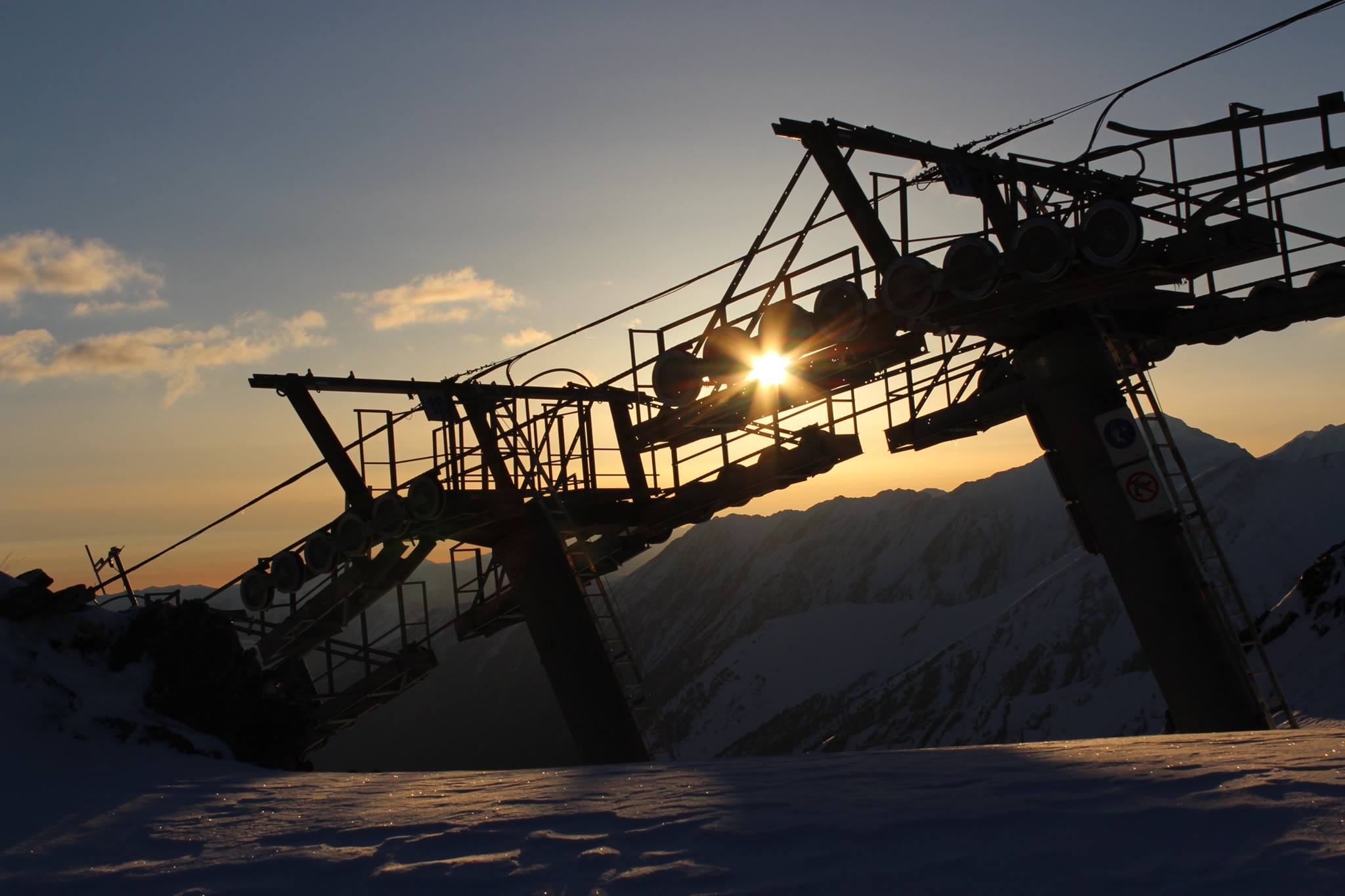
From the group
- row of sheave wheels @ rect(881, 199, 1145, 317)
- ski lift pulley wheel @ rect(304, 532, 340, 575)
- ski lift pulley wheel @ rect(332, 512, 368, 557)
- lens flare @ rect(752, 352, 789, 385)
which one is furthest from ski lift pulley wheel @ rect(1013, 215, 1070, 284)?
ski lift pulley wheel @ rect(304, 532, 340, 575)

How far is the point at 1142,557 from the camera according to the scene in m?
14.6

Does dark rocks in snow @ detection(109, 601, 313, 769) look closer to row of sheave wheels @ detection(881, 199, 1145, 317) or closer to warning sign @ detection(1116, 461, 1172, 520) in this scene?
row of sheave wheels @ detection(881, 199, 1145, 317)

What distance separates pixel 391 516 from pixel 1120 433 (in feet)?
38.4

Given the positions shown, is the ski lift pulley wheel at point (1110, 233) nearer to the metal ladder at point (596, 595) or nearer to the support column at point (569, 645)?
the metal ladder at point (596, 595)

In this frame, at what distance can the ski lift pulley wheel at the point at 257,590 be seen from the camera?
21.1 m

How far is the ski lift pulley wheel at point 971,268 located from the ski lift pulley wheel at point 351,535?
35.9 ft

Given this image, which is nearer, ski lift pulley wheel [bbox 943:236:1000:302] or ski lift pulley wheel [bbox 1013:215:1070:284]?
ski lift pulley wheel [bbox 1013:215:1070:284]

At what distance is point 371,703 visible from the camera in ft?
72.4

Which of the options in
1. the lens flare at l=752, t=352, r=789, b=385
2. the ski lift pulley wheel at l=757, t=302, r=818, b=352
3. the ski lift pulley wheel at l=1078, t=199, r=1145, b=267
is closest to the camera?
the ski lift pulley wheel at l=1078, t=199, r=1145, b=267

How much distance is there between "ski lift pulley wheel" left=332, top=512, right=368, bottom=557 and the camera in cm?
1936

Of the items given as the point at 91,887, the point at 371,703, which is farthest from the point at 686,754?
the point at 91,887

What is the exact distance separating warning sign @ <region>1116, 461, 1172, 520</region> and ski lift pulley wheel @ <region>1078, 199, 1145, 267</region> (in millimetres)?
3076

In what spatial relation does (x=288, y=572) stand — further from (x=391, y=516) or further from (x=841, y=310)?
(x=841, y=310)

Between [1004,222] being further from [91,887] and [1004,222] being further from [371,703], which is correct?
[371,703]
